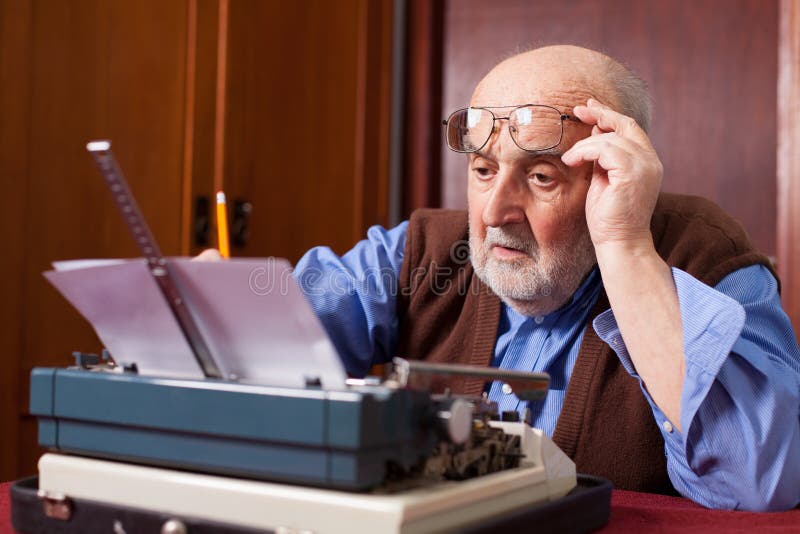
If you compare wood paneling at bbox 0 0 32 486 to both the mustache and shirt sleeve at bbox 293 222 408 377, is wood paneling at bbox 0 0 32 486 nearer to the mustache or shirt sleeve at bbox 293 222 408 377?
shirt sleeve at bbox 293 222 408 377

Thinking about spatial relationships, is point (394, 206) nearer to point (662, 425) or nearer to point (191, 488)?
point (662, 425)

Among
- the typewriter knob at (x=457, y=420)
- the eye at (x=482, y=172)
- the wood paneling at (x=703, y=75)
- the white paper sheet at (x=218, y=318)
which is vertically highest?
the wood paneling at (x=703, y=75)

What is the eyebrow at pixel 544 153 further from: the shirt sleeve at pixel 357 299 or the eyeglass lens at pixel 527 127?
the shirt sleeve at pixel 357 299

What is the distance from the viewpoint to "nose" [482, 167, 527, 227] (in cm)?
142

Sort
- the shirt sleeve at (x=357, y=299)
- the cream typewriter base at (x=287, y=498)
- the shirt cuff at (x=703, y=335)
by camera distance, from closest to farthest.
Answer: the cream typewriter base at (x=287, y=498), the shirt cuff at (x=703, y=335), the shirt sleeve at (x=357, y=299)

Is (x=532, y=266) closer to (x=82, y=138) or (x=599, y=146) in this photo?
(x=599, y=146)

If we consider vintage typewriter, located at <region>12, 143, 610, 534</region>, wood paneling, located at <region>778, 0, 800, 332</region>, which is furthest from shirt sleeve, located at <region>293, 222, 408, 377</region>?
wood paneling, located at <region>778, 0, 800, 332</region>

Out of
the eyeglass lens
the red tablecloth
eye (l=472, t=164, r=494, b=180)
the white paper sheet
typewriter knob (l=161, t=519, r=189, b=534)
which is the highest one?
the eyeglass lens

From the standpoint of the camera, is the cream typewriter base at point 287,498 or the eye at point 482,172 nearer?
the cream typewriter base at point 287,498

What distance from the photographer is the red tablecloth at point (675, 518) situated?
0.92 m

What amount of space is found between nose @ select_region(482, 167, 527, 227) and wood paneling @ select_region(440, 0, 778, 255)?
5.03 feet

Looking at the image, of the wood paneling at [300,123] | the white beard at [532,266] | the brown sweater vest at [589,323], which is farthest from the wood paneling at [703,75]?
the white beard at [532,266]

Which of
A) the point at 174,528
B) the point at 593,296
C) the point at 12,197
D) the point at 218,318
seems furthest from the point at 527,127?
the point at 12,197

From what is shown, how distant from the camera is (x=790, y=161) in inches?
102
